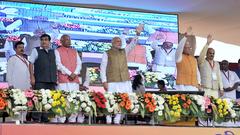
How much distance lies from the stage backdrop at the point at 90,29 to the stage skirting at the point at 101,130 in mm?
3615

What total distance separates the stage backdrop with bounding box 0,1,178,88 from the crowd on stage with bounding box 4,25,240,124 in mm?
1583

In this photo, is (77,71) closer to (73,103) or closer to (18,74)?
(18,74)

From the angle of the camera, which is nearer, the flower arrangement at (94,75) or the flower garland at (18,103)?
the flower garland at (18,103)

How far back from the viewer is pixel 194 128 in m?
5.57

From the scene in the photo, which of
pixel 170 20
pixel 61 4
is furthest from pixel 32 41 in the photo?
pixel 170 20

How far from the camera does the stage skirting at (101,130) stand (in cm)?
481

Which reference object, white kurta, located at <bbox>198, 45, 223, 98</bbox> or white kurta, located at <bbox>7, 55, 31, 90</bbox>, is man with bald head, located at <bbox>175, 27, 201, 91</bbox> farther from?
white kurta, located at <bbox>7, 55, 31, 90</bbox>

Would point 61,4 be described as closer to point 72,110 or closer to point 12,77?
point 12,77

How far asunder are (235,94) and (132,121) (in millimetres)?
2975

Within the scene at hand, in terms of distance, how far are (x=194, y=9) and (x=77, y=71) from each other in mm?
4048

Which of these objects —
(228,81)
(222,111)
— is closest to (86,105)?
(222,111)

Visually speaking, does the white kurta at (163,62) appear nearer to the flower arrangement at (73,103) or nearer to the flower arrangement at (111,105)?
the flower arrangement at (111,105)

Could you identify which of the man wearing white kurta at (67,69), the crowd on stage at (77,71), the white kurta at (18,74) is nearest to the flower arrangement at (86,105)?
the crowd on stage at (77,71)

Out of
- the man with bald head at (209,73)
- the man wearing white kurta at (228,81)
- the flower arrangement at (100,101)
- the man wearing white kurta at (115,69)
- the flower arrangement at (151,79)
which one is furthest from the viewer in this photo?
the flower arrangement at (151,79)
